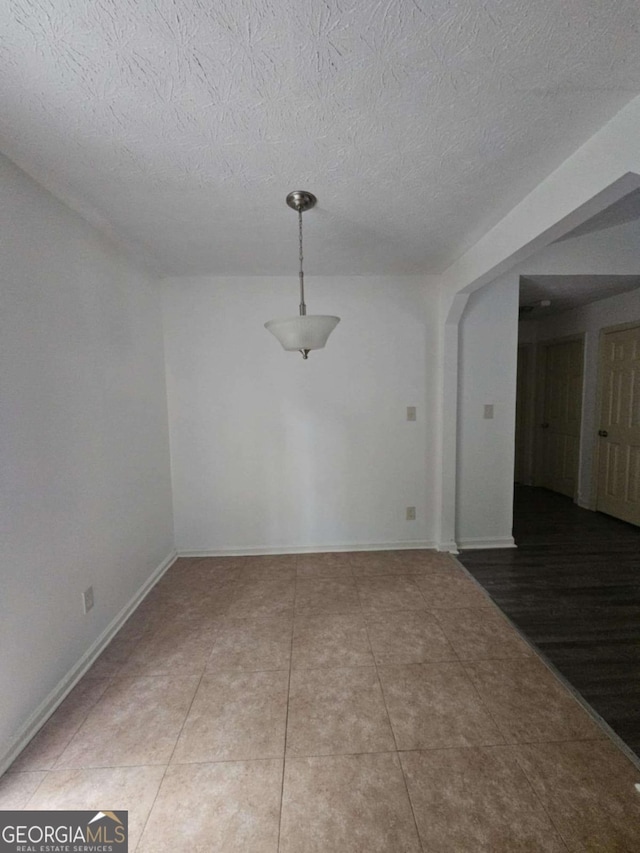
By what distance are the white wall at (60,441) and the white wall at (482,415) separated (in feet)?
8.64

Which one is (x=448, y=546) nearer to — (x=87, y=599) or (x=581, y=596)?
(x=581, y=596)

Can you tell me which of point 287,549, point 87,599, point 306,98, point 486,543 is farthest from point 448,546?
point 306,98

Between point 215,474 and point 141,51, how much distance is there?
103 inches

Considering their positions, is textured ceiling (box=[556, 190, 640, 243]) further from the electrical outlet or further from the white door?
the electrical outlet

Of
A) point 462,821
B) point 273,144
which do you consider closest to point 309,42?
point 273,144

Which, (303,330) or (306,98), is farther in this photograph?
(303,330)

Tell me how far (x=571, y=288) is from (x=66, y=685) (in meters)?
4.84

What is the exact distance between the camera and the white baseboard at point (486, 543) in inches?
125

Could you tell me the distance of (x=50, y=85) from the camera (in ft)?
3.51

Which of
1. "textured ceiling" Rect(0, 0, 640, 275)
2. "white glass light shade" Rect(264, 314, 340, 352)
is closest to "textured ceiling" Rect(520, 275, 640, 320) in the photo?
"textured ceiling" Rect(0, 0, 640, 275)

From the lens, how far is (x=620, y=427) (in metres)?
3.80

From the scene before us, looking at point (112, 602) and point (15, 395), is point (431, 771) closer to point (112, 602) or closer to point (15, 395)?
point (112, 602)

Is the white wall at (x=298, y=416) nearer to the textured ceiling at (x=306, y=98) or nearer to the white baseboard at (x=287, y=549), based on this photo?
the white baseboard at (x=287, y=549)

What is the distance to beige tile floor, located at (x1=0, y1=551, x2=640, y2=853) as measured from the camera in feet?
3.69
